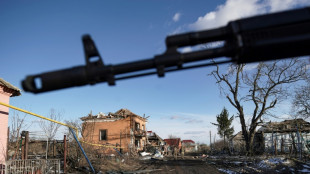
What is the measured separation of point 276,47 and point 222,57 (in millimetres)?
475

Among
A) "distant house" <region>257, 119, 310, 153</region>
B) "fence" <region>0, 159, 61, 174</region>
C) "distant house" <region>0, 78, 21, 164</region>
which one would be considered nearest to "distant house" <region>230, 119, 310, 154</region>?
"distant house" <region>257, 119, 310, 153</region>

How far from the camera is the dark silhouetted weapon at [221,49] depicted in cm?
208

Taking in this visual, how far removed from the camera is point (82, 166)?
11180mm

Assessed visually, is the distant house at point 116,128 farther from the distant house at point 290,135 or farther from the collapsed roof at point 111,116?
the distant house at point 290,135

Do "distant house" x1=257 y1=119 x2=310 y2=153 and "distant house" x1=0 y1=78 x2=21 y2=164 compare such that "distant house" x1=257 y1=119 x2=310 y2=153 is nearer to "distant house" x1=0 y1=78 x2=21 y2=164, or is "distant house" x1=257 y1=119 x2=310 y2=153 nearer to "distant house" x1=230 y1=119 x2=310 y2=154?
"distant house" x1=230 y1=119 x2=310 y2=154

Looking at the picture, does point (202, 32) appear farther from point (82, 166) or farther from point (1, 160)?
point (1, 160)

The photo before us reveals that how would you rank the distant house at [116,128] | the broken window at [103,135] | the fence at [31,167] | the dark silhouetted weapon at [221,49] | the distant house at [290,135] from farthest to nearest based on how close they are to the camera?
the broken window at [103,135]
the distant house at [116,128]
the distant house at [290,135]
the fence at [31,167]
the dark silhouetted weapon at [221,49]

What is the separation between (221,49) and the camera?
221 cm

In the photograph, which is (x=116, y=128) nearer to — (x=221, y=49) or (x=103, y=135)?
(x=103, y=135)

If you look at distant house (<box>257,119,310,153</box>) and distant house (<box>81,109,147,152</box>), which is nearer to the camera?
distant house (<box>257,119,310,153</box>)

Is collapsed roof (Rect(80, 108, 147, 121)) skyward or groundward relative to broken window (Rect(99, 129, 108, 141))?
skyward

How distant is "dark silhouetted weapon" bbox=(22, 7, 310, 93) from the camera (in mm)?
2082

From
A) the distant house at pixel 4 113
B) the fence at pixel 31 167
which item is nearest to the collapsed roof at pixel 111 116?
the distant house at pixel 4 113

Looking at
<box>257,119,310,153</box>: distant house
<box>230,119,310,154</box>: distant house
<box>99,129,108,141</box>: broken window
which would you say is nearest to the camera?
<box>257,119,310,153</box>: distant house
